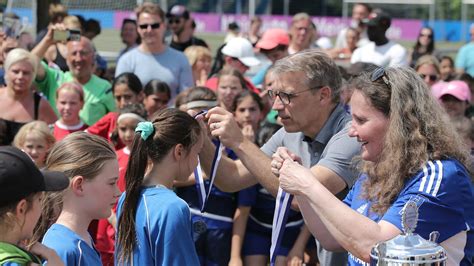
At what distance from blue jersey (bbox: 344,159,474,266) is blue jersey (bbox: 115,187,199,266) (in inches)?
34.7

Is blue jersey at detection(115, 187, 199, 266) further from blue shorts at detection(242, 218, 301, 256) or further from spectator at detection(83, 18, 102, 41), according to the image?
spectator at detection(83, 18, 102, 41)

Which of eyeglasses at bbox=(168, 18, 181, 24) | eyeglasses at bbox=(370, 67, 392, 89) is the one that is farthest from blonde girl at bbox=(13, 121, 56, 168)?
eyeglasses at bbox=(168, 18, 181, 24)

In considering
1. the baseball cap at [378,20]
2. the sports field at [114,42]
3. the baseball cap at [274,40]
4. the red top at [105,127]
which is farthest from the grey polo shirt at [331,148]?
the sports field at [114,42]

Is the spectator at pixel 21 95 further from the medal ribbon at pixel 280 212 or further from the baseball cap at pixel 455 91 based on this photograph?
the medal ribbon at pixel 280 212

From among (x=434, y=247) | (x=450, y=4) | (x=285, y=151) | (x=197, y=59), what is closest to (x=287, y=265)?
(x=285, y=151)

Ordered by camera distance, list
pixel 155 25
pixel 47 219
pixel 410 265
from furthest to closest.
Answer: pixel 155 25 → pixel 47 219 → pixel 410 265

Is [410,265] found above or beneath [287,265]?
above

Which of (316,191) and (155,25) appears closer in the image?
(316,191)

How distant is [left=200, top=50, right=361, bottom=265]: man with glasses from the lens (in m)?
4.36

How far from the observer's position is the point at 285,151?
3.77 meters

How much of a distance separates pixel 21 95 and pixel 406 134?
5.03 meters

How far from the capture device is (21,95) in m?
7.67

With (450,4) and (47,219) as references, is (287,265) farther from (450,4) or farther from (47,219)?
(450,4)

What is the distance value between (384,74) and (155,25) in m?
5.57
